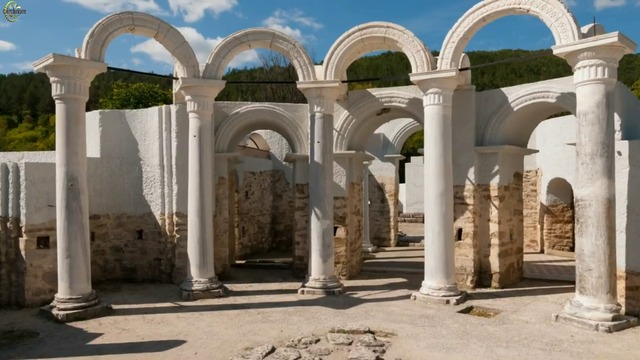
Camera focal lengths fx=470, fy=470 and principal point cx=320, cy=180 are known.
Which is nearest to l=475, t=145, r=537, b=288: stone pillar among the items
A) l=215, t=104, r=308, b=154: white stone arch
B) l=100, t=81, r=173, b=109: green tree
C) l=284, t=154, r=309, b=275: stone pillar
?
l=284, t=154, r=309, b=275: stone pillar

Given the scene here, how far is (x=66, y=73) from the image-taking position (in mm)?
8469

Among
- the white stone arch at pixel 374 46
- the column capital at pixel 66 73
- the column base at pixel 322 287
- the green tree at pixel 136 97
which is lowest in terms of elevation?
the column base at pixel 322 287

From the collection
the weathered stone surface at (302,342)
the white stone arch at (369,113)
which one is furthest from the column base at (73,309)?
the white stone arch at (369,113)

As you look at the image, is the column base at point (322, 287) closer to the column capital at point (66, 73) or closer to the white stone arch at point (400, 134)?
the column capital at point (66, 73)

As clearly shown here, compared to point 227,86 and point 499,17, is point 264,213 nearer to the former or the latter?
point 499,17

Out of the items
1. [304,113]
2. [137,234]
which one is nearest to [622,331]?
[304,113]

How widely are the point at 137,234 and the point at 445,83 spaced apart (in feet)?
27.2

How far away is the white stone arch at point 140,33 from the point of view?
346 inches

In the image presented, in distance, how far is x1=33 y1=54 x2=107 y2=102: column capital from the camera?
8.34 meters

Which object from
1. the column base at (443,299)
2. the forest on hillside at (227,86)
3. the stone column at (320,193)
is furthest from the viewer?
the forest on hillside at (227,86)

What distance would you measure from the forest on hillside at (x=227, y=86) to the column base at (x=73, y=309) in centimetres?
2307

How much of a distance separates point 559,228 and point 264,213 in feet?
34.6

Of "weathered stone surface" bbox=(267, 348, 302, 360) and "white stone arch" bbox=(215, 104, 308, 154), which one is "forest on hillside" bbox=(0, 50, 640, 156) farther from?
"weathered stone surface" bbox=(267, 348, 302, 360)

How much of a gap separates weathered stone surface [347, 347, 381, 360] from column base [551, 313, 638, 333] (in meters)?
3.65
